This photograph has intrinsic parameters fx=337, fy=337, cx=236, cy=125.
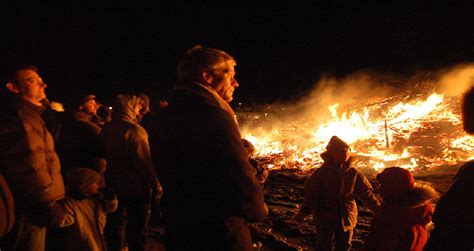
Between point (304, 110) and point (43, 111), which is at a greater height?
point (304, 110)

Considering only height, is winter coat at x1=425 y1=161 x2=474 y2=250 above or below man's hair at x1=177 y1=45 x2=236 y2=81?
below

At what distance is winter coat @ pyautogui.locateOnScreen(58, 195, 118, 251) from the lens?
364cm

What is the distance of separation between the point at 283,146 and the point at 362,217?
29.3ft

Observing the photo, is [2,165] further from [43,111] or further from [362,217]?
[362,217]

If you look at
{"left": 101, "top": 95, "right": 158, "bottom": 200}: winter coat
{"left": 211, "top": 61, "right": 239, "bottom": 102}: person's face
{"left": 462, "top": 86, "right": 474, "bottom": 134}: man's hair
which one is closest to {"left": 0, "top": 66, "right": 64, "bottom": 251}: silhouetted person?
{"left": 101, "top": 95, "right": 158, "bottom": 200}: winter coat

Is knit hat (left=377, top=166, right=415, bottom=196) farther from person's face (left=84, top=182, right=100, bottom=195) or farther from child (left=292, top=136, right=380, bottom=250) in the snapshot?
person's face (left=84, top=182, right=100, bottom=195)

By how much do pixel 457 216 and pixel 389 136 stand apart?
38.9 ft

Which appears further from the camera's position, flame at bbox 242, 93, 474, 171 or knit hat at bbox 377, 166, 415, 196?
flame at bbox 242, 93, 474, 171

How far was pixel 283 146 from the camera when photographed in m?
16.2

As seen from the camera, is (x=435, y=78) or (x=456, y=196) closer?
(x=456, y=196)

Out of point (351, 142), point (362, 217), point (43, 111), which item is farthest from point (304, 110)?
point (43, 111)

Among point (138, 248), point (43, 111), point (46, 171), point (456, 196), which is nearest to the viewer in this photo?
point (456, 196)

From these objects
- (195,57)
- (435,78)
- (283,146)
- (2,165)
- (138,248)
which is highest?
(435,78)

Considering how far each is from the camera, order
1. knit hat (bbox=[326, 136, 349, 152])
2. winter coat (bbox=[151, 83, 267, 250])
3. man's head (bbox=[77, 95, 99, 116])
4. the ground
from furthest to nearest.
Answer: the ground < man's head (bbox=[77, 95, 99, 116]) < knit hat (bbox=[326, 136, 349, 152]) < winter coat (bbox=[151, 83, 267, 250])
